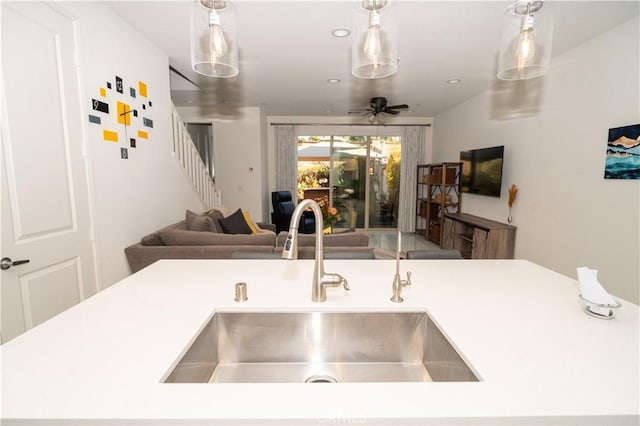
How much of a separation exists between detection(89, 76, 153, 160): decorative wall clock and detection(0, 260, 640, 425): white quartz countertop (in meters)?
1.74

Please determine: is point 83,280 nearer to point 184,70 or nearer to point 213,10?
point 213,10

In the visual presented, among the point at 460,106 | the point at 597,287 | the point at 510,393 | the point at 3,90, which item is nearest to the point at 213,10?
the point at 3,90

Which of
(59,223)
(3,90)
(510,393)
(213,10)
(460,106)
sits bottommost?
(510,393)

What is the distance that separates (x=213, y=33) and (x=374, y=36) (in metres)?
0.70

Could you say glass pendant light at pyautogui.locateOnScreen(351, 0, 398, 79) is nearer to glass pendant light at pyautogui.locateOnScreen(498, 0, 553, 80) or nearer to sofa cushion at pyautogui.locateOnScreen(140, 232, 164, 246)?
glass pendant light at pyautogui.locateOnScreen(498, 0, 553, 80)

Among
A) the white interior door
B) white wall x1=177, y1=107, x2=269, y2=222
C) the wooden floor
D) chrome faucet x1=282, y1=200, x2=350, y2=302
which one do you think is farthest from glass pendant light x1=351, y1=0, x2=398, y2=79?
white wall x1=177, y1=107, x2=269, y2=222

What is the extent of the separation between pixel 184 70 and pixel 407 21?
277cm

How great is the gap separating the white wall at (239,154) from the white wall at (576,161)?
4182mm

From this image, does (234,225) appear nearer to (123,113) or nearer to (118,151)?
(118,151)

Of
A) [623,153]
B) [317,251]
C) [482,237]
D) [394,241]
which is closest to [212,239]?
[317,251]

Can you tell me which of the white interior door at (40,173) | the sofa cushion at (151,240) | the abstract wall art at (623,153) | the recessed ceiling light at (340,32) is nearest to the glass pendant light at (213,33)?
the white interior door at (40,173)

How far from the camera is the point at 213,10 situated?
1.28 metres

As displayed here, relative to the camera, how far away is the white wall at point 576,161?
8.22ft

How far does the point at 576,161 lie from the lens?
3.00m
